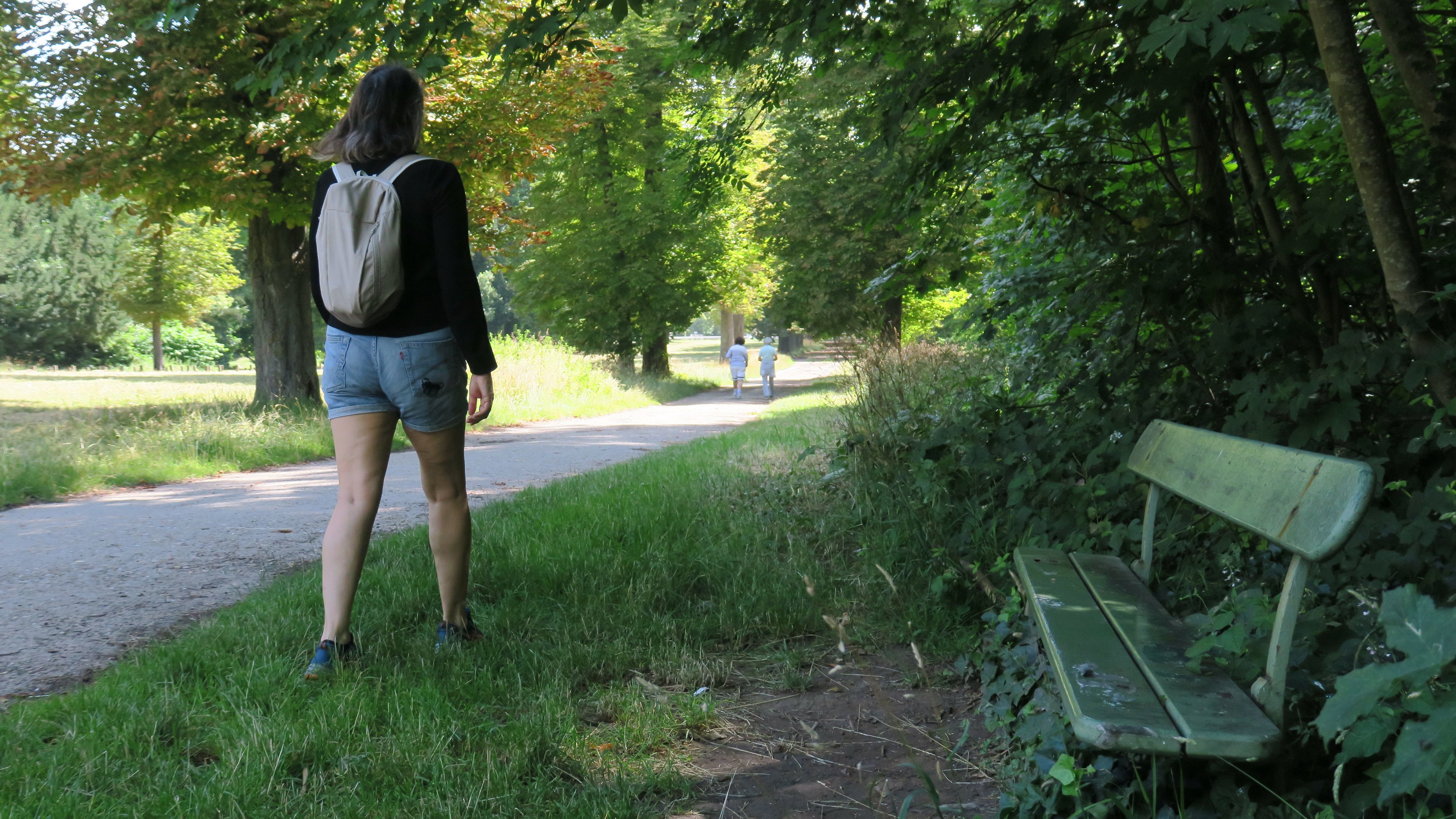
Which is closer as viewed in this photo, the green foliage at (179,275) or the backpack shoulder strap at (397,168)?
the backpack shoulder strap at (397,168)

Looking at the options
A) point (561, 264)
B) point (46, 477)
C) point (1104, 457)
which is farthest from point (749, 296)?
point (1104, 457)

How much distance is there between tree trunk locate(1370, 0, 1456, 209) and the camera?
3311mm

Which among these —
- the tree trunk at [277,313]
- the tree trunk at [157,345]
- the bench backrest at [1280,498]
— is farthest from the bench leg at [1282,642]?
the tree trunk at [157,345]

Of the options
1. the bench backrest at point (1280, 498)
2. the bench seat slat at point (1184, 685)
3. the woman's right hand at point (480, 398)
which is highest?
the woman's right hand at point (480, 398)

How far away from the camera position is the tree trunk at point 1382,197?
3115 millimetres

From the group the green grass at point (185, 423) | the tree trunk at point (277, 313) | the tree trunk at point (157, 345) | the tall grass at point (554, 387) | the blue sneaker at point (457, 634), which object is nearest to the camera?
the blue sneaker at point (457, 634)

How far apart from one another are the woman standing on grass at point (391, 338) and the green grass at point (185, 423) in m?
5.58

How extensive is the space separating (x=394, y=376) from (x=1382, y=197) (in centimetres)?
328

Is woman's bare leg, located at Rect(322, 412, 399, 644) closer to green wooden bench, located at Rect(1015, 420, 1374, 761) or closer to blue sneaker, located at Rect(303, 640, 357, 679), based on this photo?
blue sneaker, located at Rect(303, 640, 357, 679)

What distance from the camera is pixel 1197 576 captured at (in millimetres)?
3760

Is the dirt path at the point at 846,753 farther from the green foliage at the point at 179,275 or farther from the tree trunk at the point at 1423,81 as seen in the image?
the green foliage at the point at 179,275

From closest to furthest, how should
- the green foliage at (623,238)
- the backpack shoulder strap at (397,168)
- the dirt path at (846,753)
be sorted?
the dirt path at (846,753)
the backpack shoulder strap at (397,168)
the green foliage at (623,238)

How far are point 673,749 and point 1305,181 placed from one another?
4.10 metres

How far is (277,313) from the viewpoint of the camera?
527 inches
